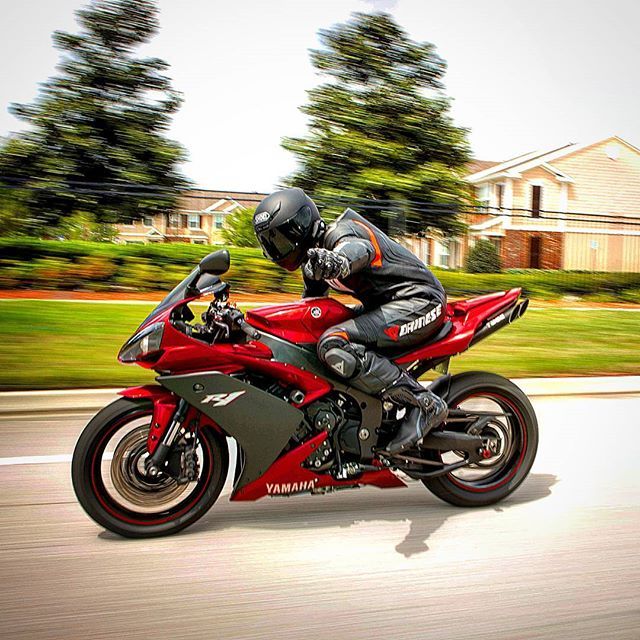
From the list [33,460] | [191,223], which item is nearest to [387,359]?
[33,460]

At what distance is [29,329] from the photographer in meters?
9.96

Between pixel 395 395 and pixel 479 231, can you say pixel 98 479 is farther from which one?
pixel 479 231

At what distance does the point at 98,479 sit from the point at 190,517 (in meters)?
0.51

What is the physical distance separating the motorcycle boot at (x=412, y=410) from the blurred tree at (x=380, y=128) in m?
18.9

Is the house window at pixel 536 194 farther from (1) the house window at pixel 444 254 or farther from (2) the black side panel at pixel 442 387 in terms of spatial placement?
(2) the black side panel at pixel 442 387

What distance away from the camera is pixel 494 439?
477cm

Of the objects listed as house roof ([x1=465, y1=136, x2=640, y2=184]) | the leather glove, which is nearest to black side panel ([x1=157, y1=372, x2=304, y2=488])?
the leather glove

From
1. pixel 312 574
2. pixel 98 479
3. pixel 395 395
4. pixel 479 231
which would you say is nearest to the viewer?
pixel 312 574

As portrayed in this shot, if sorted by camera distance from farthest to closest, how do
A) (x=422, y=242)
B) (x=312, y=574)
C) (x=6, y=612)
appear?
(x=422, y=242) → (x=312, y=574) → (x=6, y=612)

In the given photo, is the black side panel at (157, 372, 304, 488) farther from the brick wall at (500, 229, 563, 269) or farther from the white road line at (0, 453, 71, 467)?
the brick wall at (500, 229, 563, 269)

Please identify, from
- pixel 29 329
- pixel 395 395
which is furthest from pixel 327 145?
pixel 395 395

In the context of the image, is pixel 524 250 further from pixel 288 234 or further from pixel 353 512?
pixel 288 234

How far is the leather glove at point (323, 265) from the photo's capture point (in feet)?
12.8

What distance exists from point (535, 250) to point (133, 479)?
766 inches
